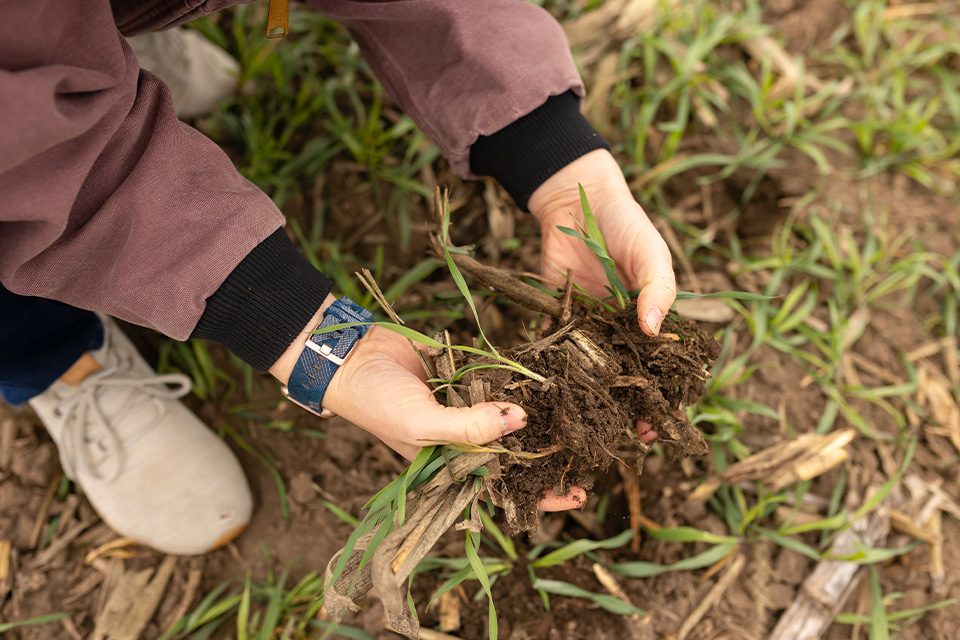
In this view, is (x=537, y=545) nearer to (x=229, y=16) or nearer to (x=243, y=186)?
(x=243, y=186)

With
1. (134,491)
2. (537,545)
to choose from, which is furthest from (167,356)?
(537,545)

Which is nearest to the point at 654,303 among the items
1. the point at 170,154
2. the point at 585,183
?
the point at 585,183

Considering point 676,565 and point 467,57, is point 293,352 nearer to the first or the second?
point 467,57

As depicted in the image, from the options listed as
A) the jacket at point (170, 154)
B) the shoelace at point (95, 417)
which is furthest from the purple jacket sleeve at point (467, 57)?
the shoelace at point (95, 417)

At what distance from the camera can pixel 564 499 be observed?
129 cm

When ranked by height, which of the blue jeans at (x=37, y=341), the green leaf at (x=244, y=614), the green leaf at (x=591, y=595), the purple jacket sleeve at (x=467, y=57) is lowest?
the green leaf at (x=244, y=614)

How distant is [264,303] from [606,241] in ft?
2.73

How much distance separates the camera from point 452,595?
63.1 inches

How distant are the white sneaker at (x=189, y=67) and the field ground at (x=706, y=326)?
10 cm

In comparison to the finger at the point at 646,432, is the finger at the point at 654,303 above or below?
above

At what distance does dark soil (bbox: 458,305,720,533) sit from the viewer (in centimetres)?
122

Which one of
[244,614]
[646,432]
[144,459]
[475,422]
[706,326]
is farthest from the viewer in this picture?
[706,326]

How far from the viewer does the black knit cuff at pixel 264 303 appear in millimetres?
1221

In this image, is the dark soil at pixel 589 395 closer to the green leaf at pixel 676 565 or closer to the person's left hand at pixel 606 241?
the person's left hand at pixel 606 241
